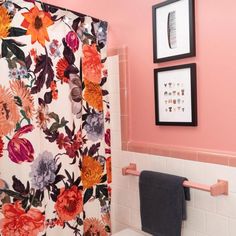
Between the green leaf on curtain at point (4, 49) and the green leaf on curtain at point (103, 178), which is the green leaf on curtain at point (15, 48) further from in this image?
the green leaf on curtain at point (103, 178)

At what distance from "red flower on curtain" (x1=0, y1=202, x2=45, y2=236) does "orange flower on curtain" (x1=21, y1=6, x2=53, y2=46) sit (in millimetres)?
882

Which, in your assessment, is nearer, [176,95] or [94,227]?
[176,95]

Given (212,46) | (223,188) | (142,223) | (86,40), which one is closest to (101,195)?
(142,223)

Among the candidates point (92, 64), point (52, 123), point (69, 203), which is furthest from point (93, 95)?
point (69, 203)

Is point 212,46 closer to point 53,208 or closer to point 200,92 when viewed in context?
point 200,92

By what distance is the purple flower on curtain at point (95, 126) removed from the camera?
176cm

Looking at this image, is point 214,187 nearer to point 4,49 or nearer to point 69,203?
point 69,203

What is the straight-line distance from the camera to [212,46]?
136 cm

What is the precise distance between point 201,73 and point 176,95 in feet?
A: 0.61

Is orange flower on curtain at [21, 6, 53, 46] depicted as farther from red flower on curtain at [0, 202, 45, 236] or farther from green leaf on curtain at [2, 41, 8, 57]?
red flower on curtain at [0, 202, 45, 236]

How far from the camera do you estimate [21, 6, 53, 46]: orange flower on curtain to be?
145cm

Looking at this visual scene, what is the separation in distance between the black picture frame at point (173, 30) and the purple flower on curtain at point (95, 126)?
51cm

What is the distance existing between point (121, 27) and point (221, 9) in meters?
0.70

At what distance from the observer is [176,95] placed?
1529 mm
